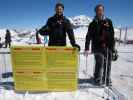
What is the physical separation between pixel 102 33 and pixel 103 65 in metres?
0.92

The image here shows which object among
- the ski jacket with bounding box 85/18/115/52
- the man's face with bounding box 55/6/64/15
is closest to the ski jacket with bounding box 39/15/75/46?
the man's face with bounding box 55/6/64/15

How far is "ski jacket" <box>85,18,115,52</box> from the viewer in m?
5.88

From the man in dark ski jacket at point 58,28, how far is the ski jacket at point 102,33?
66 cm

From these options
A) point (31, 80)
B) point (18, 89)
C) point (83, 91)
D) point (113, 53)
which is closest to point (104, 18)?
point (113, 53)

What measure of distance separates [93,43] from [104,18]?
2.50 feet

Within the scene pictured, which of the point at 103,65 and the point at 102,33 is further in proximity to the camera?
the point at 103,65

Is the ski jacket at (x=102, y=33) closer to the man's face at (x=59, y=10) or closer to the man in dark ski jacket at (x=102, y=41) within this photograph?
the man in dark ski jacket at (x=102, y=41)

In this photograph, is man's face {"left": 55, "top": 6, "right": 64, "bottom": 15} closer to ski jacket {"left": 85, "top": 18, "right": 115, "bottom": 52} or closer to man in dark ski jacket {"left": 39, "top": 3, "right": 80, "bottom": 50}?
man in dark ski jacket {"left": 39, "top": 3, "right": 80, "bottom": 50}

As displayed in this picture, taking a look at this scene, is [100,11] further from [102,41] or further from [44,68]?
[44,68]

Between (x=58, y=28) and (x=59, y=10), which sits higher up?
(x=59, y=10)

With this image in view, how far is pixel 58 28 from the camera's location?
5.79 m

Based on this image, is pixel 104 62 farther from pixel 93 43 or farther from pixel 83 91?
pixel 83 91

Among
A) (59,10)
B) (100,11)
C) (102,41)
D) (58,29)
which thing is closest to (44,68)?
(58,29)

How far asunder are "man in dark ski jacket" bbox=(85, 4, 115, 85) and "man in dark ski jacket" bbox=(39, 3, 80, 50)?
0.66 metres
